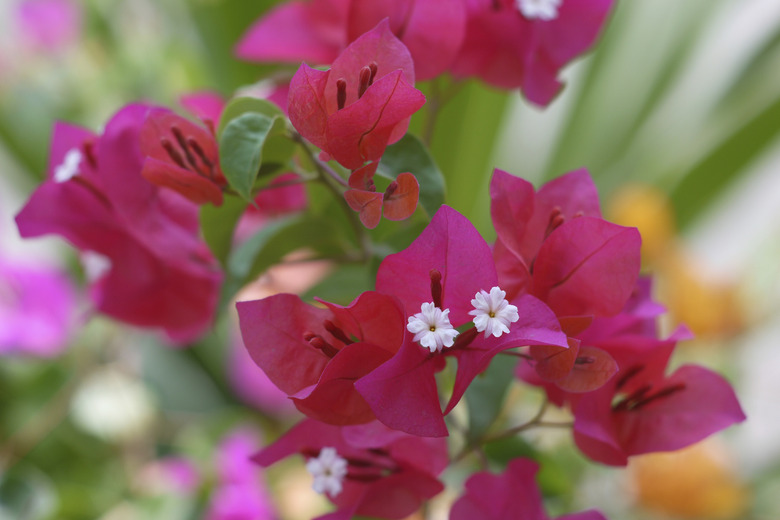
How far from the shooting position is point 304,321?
0.95 feet

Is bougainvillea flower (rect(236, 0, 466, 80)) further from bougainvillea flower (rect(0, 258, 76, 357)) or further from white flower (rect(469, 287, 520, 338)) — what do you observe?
bougainvillea flower (rect(0, 258, 76, 357))

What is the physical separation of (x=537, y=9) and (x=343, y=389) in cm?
21

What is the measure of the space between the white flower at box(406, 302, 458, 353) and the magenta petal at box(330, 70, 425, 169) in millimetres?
67

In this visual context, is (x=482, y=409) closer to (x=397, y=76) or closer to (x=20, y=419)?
(x=397, y=76)

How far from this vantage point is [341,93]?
10.9 inches

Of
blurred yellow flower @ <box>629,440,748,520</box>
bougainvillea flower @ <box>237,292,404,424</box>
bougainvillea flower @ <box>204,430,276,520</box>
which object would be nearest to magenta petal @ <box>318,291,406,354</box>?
bougainvillea flower @ <box>237,292,404,424</box>

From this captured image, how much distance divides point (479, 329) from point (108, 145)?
0.20 m

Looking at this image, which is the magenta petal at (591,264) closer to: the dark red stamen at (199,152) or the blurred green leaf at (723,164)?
the dark red stamen at (199,152)

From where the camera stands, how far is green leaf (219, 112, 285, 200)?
29 centimetres

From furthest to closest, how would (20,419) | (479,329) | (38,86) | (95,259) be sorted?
(38,86), (20,419), (95,259), (479,329)

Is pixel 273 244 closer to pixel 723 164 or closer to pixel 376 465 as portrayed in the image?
pixel 376 465

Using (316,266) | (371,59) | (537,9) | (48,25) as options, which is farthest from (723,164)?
(48,25)

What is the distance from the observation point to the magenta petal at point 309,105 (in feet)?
Result: 0.89

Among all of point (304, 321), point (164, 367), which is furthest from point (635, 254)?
point (164, 367)
